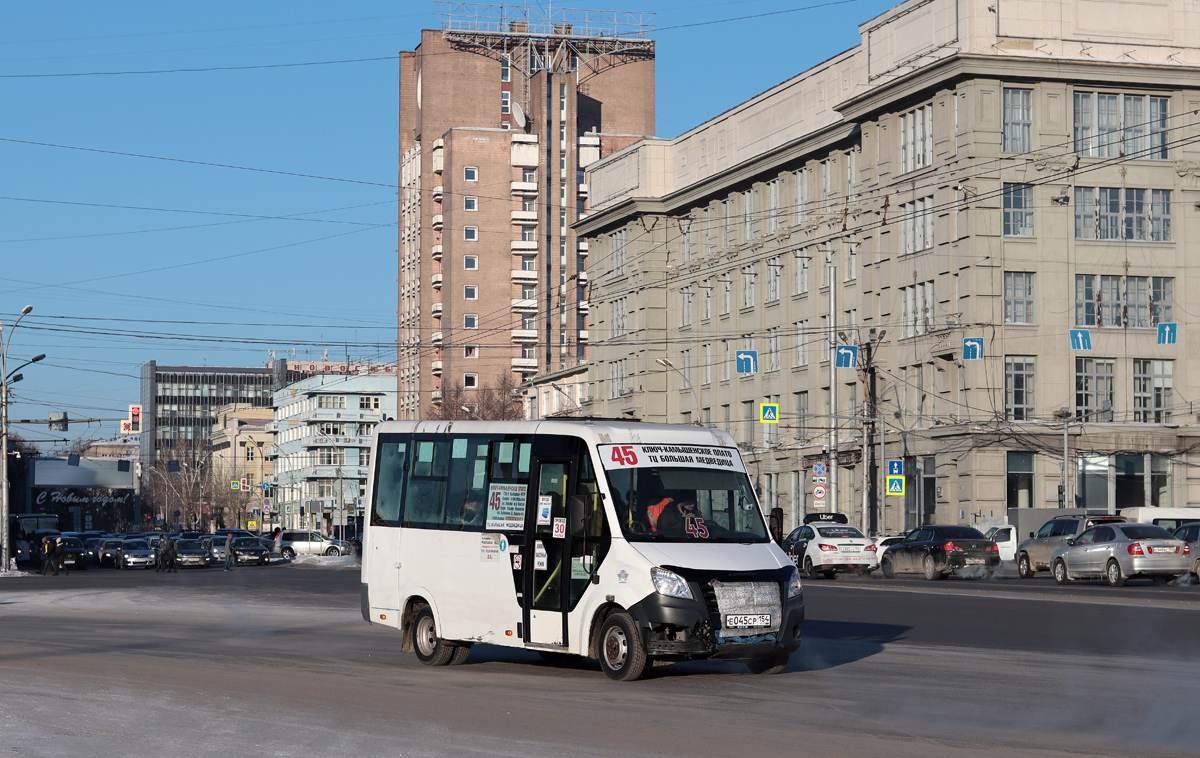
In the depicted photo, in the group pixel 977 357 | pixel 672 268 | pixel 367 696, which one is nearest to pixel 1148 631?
A: pixel 367 696

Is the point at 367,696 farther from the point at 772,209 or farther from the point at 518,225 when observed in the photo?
the point at 518,225

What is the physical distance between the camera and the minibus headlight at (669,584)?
14.9 metres

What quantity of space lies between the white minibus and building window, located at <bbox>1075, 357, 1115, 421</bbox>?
47.7 m

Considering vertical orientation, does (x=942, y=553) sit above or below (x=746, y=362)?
below

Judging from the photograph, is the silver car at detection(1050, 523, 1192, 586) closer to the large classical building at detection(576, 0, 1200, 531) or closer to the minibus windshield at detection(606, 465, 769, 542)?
the large classical building at detection(576, 0, 1200, 531)

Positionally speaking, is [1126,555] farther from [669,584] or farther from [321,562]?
[321,562]

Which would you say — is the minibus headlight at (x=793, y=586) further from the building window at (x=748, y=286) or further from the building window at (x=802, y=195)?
the building window at (x=748, y=286)

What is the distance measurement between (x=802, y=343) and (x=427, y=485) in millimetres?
58075

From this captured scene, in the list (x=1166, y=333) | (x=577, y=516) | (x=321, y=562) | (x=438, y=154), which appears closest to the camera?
(x=577, y=516)

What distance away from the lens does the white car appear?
149 feet

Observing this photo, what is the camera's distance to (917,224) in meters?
64.1

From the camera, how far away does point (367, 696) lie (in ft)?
46.4

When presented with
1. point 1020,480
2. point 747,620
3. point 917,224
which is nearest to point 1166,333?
point 1020,480

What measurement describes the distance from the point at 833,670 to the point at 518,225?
128 metres
